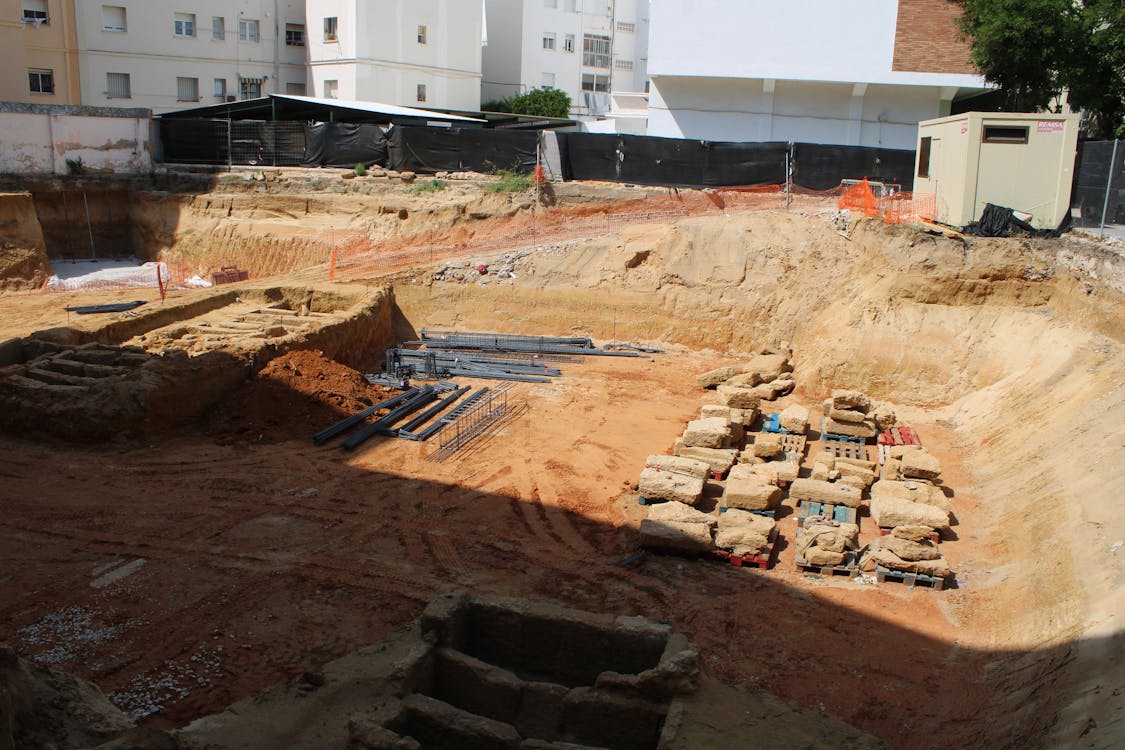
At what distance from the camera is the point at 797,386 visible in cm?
1834

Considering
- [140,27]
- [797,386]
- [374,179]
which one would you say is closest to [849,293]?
[797,386]

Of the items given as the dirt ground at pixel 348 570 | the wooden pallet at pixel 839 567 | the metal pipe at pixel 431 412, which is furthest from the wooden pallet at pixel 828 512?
the metal pipe at pixel 431 412

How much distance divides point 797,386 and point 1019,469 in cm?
594

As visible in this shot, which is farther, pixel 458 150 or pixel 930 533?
pixel 458 150

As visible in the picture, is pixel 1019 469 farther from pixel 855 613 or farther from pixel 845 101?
pixel 845 101

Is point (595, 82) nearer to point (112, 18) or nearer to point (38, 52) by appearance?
point (112, 18)

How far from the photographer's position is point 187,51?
36.3 meters

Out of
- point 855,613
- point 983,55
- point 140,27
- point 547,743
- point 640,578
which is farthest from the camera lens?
point 140,27

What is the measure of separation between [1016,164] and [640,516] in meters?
11.4

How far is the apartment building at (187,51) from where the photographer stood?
113ft

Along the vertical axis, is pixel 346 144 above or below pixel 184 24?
below

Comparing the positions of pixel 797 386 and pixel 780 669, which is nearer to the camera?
pixel 780 669

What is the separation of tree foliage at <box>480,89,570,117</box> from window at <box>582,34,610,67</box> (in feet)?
15.1

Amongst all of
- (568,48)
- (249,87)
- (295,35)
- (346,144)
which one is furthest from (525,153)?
(568,48)
